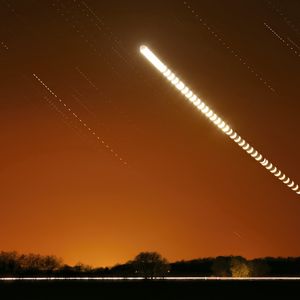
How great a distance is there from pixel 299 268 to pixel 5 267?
64407 millimetres

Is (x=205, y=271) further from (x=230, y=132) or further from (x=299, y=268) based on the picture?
(x=230, y=132)

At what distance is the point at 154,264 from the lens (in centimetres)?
17000

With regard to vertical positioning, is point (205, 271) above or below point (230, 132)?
above
